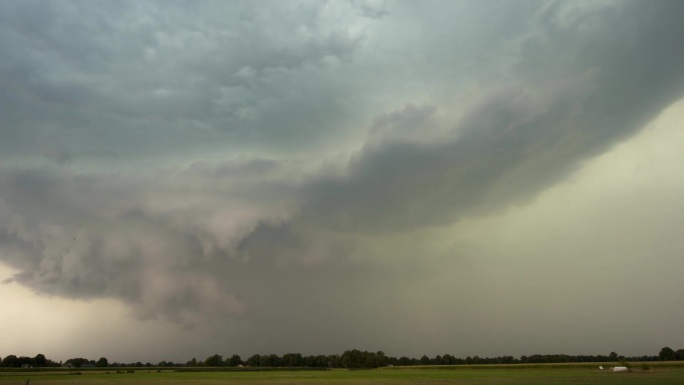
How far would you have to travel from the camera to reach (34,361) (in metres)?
185

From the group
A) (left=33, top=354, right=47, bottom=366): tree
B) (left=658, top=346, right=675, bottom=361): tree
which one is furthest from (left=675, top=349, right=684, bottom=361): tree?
(left=33, top=354, right=47, bottom=366): tree

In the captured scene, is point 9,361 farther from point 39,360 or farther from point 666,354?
point 666,354

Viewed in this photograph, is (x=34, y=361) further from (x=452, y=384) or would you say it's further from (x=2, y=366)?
→ (x=452, y=384)

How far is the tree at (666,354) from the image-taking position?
586 ft

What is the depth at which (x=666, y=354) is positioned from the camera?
18100 cm

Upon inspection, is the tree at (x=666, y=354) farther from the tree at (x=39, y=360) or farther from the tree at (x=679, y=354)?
the tree at (x=39, y=360)

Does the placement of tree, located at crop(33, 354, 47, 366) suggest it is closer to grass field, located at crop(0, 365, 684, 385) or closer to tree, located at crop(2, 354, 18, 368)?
tree, located at crop(2, 354, 18, 368)

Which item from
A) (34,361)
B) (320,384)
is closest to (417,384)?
(320,384)

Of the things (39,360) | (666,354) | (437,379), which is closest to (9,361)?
(39,360)

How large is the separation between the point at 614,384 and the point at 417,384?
19279 mm

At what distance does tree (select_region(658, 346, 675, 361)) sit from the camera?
178625 mm

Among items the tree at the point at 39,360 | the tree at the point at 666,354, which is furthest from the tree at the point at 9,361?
the tree at the point at 666,354

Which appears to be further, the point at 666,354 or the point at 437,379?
the point at 666,354

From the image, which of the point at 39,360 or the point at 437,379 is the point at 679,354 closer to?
the point at 437,379
